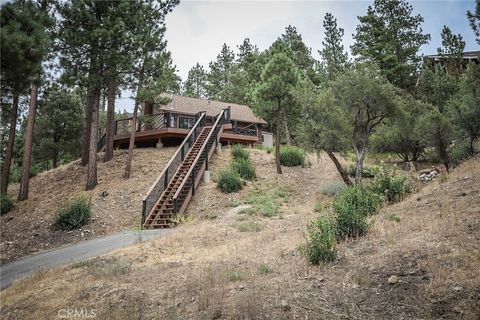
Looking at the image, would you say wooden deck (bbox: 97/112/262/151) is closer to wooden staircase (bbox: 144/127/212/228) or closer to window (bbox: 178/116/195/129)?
window (bbox: 178/116/195/129)

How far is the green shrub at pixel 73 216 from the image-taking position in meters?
14.2

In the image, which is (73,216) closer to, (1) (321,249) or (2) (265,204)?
(2) (265,204)

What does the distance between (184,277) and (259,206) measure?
9.03 m

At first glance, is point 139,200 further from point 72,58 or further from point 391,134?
point 391,134

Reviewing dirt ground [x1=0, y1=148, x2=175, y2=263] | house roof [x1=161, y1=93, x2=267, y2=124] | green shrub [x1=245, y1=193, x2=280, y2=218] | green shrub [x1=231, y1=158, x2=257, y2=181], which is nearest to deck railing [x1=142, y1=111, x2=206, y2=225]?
dirt ground [x1=0, y1=148, x2=175, y2=263]

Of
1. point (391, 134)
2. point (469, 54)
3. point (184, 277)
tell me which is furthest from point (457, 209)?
point (469, 54)

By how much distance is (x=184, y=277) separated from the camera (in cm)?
694

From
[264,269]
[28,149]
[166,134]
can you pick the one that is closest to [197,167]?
[166,134]

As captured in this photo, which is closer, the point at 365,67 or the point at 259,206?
the point at 259,206

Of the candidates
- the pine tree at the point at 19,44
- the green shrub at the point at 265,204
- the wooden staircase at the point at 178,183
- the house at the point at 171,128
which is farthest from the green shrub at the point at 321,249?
the house at the point at 171,128

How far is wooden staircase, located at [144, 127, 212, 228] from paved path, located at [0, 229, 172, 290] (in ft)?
6.08

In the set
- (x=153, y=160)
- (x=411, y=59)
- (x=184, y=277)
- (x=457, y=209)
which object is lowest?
(x=184, y=277)

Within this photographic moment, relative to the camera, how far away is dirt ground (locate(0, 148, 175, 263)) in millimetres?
13586
